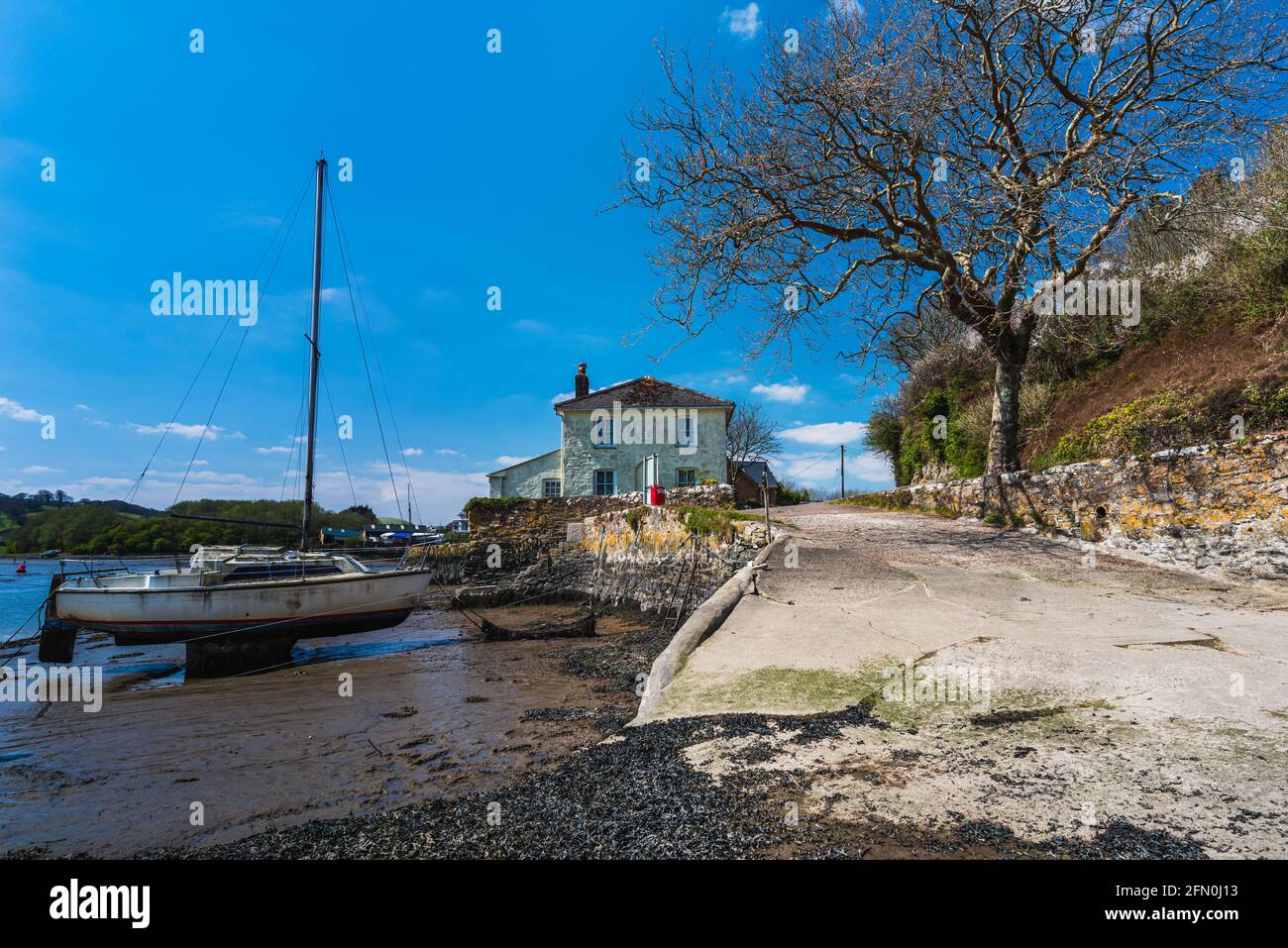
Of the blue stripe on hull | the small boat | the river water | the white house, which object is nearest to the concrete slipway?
the small boat

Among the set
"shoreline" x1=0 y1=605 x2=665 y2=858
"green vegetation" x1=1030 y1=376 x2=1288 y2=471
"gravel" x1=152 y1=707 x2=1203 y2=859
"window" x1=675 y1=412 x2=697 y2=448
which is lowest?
"shoreline" x1=0 y1=605 x2=665 y2=858

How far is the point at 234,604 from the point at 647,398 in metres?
21.2

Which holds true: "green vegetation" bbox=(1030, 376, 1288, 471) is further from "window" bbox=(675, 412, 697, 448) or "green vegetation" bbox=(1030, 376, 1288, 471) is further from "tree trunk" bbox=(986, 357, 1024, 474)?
"window" bbox=(675, 412, 697, 448)

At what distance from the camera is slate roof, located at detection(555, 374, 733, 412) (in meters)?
30.0

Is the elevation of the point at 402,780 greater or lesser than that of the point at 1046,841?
lesser

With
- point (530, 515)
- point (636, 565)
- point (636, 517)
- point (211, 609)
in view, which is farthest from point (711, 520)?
point (530, 515)

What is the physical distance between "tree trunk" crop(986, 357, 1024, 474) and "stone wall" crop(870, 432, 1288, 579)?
1.67 metres

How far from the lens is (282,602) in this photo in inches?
510

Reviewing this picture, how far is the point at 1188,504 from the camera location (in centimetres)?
824

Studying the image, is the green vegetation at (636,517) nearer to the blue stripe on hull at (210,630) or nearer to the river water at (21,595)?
the blue stripe on hull at (210,630)

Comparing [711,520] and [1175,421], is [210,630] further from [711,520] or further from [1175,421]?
[1175,421]
